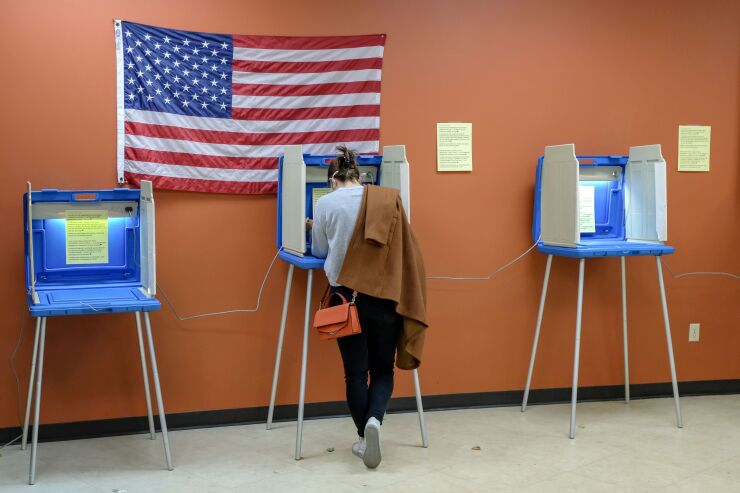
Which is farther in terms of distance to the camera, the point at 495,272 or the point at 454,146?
the point at 495,272

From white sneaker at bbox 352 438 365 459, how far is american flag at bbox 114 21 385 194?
4.53 feet

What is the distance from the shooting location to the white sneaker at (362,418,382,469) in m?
3.56

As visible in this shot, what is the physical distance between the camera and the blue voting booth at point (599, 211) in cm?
427

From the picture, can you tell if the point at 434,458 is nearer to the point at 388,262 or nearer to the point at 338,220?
the point at 388,262

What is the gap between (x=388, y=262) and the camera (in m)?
3.60

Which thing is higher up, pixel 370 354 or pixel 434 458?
pixel 370 354

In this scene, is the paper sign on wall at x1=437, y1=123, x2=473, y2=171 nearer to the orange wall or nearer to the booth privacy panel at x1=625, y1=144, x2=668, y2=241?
the orange wall

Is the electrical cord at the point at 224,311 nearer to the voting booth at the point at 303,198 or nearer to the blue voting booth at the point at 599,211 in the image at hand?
the voting booth at the point at 303,198

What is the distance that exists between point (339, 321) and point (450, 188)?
1388 millimetres

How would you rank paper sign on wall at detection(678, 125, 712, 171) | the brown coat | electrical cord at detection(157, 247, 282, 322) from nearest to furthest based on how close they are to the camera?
the brown coat → electrical cord at detection(157, 247, 282, 322) → paper sign on wall at detection(678, 125, 712, 171)

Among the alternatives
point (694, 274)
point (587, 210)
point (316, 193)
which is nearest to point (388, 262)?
point (316, 193)

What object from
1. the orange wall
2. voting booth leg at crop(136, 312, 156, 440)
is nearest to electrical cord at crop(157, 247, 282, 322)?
the orange wall

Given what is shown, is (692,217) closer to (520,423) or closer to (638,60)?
(638,60)

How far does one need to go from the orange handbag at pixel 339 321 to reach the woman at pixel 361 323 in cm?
8
